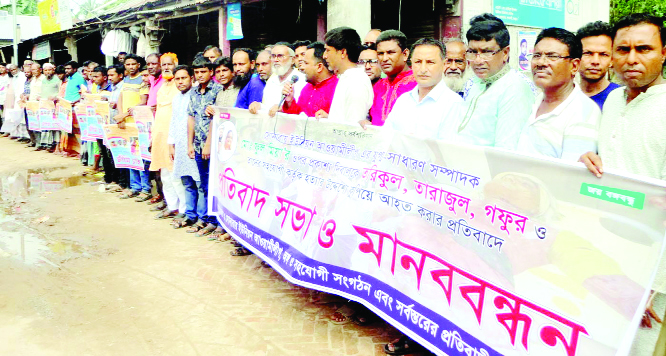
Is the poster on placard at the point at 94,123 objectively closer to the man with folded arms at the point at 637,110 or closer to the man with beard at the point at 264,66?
the man with beard at the point at 264,66

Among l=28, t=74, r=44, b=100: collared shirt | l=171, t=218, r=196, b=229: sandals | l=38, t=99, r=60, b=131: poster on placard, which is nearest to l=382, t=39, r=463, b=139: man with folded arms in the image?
l=171, t=218, r=196, b=229: sandals

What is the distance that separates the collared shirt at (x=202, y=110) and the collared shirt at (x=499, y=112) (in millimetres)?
3388

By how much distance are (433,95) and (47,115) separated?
10.8 meters

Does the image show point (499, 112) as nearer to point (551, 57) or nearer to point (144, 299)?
point (551, 57)

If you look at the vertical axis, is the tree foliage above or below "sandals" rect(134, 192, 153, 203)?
above

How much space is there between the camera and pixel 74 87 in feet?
35.5

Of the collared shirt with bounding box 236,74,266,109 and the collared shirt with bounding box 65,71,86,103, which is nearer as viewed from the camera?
the collared shirt with bounding box 236,74,266,109

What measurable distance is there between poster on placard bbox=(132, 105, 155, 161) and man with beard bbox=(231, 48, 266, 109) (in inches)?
80.5

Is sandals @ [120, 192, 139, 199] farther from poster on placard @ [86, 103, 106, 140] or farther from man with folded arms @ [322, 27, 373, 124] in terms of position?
man with folded arms @ [322, 27, 373, 124]

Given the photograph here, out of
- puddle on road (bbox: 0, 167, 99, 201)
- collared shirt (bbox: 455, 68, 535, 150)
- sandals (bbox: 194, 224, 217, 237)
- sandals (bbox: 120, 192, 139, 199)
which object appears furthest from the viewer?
puddle on road (bbox: 0, 167, 99, 201)

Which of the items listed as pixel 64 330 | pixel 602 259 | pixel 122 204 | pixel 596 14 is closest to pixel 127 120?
pixel 122 204

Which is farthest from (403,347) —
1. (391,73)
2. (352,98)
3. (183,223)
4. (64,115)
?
(64,115)

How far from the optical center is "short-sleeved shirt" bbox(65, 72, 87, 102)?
10.8 metres

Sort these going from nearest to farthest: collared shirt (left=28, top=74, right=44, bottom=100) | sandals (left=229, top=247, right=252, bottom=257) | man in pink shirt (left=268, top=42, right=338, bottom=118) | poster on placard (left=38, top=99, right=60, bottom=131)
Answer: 1. man in pink shirt (left=268, top=42, right=338, bottom=118)
2. sandals (left=229, top=247, right=252, bottom=257)
3. poster on placard (left=38, top=99, right=60, bottom=131)
4. collared shirt (left=28, top=74, right=44, bottom=100)
